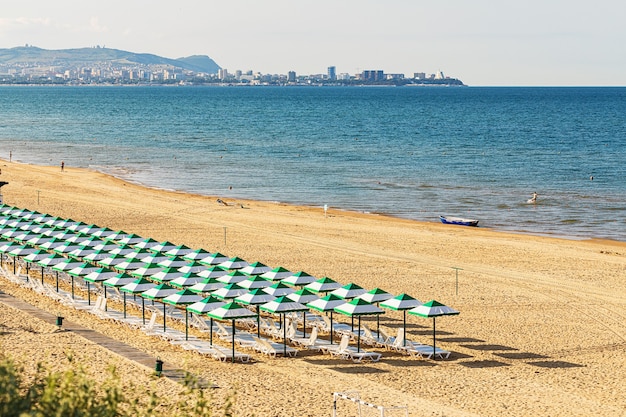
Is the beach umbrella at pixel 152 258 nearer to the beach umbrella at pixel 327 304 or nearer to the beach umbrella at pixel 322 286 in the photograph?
the beach umbrella at pixel 322 286

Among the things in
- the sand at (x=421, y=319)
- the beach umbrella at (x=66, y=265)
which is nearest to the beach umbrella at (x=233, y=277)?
the sand at (x=421, y=319)

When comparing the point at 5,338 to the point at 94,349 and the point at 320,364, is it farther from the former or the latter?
the point at 320,364

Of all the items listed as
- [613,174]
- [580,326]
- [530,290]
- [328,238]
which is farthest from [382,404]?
[613,174]

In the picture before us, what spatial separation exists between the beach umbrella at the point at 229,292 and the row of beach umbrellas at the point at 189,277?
3 cm

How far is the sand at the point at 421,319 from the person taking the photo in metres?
19.4

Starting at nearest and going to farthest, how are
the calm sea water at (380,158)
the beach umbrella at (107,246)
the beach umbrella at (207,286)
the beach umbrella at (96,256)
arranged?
the beach umbrella at (207,286) → the beach umbrella at (96,256) → the beach umbrella at (107,246) → the calm sea water at (380,158)

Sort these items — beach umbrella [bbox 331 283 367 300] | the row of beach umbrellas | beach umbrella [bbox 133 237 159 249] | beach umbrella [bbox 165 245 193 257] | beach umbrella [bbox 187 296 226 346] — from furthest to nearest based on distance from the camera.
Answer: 1. beach umbrella [bbox 133 237 159 249]
2. beach umbrella [bbox 165 245 193 257]
3. beach umbrella [bbox 331 283 367 300]
4. the row of beach umbrellas
5. beach umbrella [bbox 187 296 226 346]

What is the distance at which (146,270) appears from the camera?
2628 cm

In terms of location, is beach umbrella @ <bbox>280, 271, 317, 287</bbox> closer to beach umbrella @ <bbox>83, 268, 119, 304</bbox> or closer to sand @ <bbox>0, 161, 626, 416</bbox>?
sand @ <bbox>0, 161, 626, 416</bbox>

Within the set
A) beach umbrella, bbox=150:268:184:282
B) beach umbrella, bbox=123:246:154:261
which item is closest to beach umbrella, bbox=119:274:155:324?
beach umbrella, bbox=150:268:184:282

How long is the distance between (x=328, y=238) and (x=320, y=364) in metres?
17.2

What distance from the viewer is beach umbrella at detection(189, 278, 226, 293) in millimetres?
24469

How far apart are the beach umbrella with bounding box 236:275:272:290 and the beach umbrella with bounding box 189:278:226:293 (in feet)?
1.93

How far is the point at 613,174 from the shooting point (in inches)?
2648
